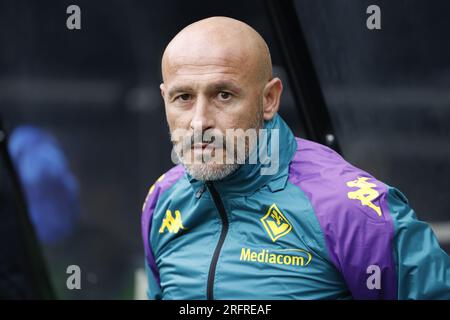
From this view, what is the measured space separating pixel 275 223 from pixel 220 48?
1.84 feet

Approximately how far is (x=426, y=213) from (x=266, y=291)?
1.03 metres

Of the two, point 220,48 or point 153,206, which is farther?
point 153,206

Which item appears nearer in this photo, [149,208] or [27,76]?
[149,208]

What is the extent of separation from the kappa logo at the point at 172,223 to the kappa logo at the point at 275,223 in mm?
330

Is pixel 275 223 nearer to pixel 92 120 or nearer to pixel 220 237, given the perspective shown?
pixel 220 237

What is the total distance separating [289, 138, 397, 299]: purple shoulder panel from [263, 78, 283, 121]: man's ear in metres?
0.31

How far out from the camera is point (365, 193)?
264 cm

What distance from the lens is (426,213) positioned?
3.44m

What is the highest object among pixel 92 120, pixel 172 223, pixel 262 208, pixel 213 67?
pixel 213 67

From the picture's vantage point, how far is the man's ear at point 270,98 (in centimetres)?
287

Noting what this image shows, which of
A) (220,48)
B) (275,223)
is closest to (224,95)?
(220,48)

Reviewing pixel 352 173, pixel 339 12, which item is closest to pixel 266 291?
pixel 352 173
